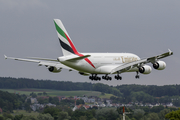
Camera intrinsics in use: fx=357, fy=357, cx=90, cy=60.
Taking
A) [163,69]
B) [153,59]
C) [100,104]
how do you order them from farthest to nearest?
[100,104] < [163,69] < [153,59]

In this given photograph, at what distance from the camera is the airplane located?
2575 inches

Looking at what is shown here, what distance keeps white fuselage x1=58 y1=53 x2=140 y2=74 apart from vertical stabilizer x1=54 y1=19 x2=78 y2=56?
1.45 metres

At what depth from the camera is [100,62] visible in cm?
7044

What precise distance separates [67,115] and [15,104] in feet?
107

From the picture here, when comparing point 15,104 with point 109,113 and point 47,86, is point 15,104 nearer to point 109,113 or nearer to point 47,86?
point 47,86

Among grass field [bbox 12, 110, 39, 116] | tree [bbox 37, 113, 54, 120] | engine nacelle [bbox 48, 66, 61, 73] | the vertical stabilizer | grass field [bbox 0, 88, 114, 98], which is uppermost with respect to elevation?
the vertical stabilizer

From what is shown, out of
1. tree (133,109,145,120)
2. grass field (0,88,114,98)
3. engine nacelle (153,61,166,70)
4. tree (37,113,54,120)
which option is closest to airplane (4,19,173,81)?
engine nacelle (153,61,166,70)

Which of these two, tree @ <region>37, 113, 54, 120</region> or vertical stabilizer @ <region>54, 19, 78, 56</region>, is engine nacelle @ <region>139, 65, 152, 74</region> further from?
tree @ <region>37, 113, 54, 120</region>

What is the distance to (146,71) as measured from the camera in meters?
70.5

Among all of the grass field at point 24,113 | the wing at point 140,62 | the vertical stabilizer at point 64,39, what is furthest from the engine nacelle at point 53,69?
the grass field at point 24,113

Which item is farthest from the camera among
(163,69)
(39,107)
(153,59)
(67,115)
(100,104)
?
(100,104)

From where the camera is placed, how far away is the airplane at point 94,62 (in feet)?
215

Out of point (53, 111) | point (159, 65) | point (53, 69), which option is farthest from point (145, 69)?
point (53, 111)

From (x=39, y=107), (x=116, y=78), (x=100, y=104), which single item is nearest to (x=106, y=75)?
(x=116, y=78)
